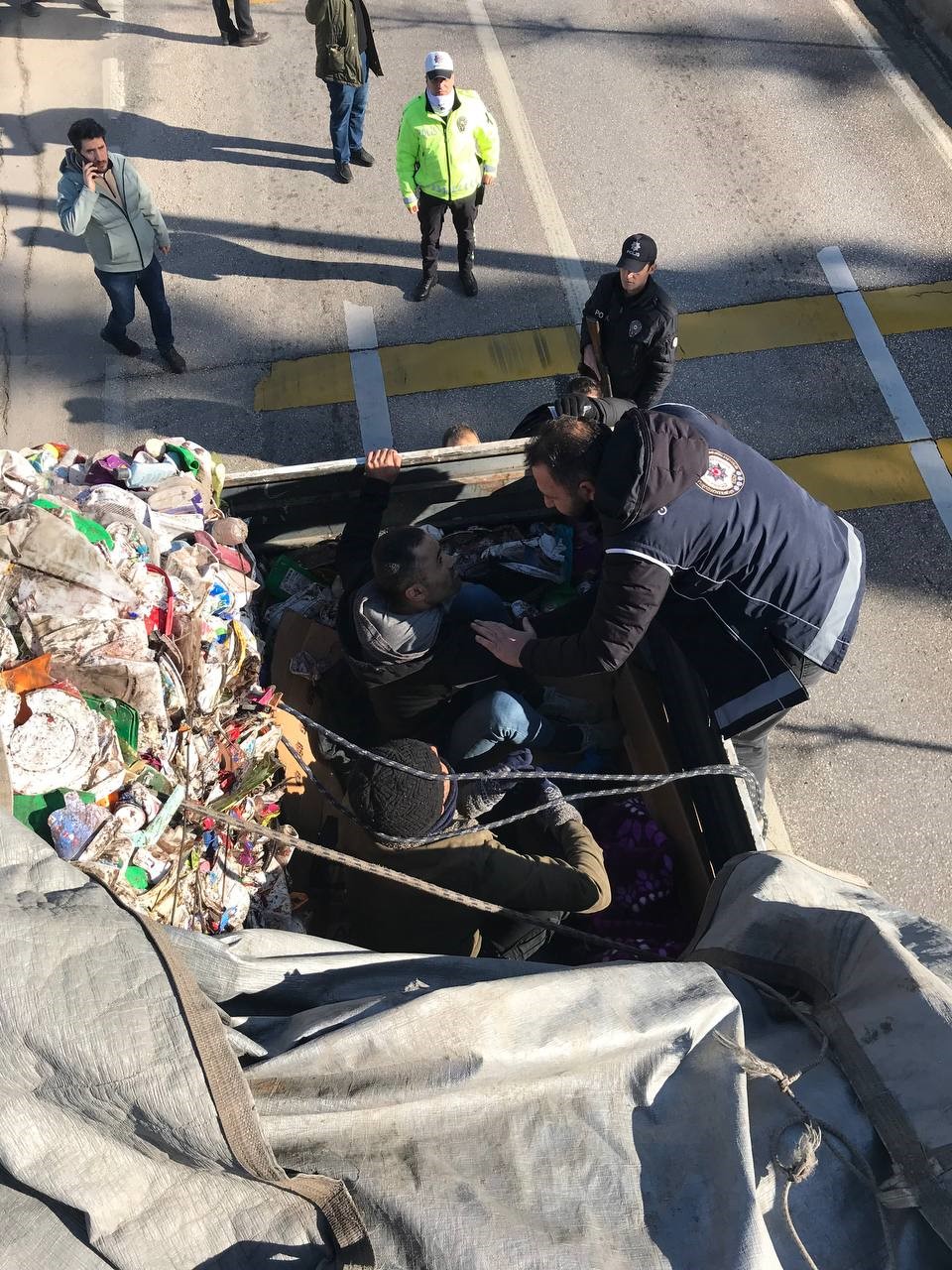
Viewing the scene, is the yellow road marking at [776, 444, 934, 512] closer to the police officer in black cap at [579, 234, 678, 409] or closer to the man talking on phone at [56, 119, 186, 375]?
the police officer in black cap at [579, 234, 678, 409]

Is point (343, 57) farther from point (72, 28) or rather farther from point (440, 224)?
point (72, 28)

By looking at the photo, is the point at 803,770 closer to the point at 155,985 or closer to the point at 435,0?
the point at 155,985

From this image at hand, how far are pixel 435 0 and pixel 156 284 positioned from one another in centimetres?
544

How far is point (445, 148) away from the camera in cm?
623

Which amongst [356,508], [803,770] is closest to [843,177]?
[803,770]

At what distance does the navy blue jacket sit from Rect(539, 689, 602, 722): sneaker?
0.76 metres

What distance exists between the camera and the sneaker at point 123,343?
6.91m

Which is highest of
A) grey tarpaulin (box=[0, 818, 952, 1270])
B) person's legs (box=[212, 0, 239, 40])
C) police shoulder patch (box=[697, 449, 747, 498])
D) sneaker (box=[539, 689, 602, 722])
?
police shoulder patch (box=[697, 449, 747, 498])

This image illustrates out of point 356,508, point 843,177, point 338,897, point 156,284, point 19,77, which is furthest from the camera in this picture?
point 19,77

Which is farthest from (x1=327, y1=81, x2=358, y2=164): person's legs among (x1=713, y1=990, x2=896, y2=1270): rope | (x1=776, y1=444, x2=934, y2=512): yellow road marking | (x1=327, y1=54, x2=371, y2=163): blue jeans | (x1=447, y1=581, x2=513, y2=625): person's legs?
(x1=713, y1=990, x2=896, y2=1270): rope

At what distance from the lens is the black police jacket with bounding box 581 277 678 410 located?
509 centimetres

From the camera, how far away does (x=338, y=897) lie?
12.5 ft

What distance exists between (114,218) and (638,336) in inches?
136

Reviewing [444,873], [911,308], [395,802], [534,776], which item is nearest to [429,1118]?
[395,802]
